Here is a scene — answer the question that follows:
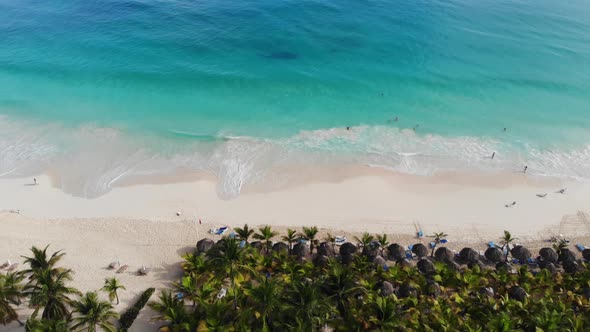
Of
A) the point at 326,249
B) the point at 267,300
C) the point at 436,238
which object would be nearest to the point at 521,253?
the point at 436,238

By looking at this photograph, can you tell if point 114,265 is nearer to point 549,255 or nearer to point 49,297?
point 49,297

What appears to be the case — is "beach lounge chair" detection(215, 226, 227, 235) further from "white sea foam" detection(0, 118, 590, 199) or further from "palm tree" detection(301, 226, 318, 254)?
"palm tree" detection(301, 226, 318, 254)

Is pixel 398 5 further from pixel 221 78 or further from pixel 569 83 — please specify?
pixel 221 78

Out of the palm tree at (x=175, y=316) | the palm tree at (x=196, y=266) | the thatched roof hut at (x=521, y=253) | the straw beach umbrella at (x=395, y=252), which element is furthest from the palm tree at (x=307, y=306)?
the thatched roof hut at (x=521, y=253)

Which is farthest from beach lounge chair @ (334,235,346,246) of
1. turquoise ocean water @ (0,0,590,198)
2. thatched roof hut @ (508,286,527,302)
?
thatched roof hut @ (508,286,527,302)

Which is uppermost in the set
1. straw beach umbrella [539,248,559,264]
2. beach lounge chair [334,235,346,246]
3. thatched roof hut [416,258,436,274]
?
straw beach umbrella [539,248,559,264]
